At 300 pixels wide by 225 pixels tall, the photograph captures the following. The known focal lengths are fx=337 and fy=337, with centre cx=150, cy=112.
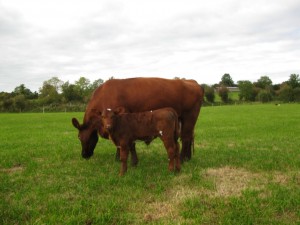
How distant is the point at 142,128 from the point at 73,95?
73.1m

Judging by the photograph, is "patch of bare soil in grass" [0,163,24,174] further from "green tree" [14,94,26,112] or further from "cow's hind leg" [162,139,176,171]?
"green tree" [14,94,26,112]

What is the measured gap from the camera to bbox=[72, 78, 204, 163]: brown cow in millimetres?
8586

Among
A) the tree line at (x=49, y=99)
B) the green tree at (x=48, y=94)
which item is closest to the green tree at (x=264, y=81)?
the tree line at (x=49, y=99)

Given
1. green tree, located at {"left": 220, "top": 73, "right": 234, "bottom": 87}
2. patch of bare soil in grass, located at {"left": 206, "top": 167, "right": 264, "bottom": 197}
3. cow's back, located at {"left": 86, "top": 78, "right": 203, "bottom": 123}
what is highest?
green tree, located at {"left": 220, "top": 73, "right": 234, "bottom": 87}

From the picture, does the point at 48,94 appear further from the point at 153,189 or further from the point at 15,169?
the point at 153,189

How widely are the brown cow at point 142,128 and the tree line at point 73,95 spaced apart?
52.8m

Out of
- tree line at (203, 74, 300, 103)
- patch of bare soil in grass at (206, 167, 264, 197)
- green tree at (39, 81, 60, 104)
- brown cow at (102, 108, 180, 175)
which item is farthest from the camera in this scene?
tree line at (203, 74, 300, 103)

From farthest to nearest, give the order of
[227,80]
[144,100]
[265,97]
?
[227,80] → [265,97] → [144,100]

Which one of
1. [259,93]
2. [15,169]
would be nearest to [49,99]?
[259,93]

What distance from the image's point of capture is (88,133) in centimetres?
920

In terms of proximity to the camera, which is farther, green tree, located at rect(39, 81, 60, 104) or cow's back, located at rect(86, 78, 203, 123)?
green tree, located at rect(39, 81, 60, 104)

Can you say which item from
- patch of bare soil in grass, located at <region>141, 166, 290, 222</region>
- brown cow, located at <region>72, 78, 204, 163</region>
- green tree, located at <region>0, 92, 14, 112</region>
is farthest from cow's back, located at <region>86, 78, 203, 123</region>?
green tree, located at <region>0, 92, 14, 112</region>

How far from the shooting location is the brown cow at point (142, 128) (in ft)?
24.8

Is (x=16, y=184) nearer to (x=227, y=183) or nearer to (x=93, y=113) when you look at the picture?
(x=93, y=113)
